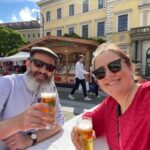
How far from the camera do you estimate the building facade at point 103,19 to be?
27.3 meters

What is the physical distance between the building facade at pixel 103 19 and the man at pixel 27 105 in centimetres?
1986

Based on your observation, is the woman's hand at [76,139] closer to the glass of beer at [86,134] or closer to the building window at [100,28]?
the glass of beer at [86,134]

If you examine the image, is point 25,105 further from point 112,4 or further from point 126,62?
point 112,4

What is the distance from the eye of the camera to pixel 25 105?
2.51 meters

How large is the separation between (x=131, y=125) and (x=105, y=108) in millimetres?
530

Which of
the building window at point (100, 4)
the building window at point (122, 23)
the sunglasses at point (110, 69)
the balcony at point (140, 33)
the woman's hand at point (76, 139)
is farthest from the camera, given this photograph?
the building window at point (100, 4)

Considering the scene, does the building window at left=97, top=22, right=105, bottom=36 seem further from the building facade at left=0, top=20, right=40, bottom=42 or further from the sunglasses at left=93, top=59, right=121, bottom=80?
the building facade at left=0, top=20, right=40, bottom=42

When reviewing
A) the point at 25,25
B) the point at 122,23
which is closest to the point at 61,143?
the point at 122,23

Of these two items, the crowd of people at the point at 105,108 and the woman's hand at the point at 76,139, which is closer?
the crowd of people at the point at 105,108

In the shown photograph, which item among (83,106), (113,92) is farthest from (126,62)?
(83,106)

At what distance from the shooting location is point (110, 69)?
2.17m

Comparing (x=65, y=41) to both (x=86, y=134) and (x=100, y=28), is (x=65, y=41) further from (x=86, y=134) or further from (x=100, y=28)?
(x=100, y=28)

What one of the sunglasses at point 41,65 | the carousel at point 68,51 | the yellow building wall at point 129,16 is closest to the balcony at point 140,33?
the yellow building wall at point 129,16

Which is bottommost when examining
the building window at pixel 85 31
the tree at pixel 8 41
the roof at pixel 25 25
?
the tree at pixel 8 41
